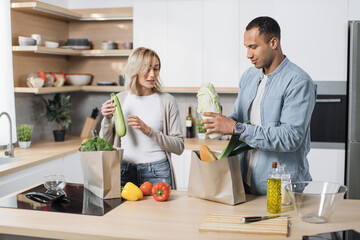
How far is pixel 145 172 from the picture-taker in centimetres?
277

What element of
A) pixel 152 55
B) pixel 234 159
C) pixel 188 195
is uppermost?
pixel 152 55

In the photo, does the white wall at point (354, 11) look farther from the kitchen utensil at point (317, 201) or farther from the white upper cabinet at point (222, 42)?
the kitchen utensil at point (317, 201)

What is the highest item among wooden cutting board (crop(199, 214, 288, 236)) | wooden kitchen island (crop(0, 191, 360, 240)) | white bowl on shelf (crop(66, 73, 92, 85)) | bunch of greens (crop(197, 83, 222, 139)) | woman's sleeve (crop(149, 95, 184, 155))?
white bowl on shelf (crop(66, 73, 92, 85))

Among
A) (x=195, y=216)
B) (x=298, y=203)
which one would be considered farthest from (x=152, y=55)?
(x=298, y=203)

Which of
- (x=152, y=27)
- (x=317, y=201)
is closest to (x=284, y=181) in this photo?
(x=317, y=201)

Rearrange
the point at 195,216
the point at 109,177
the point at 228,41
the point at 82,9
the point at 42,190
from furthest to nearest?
1. the point at 82,9
2. the point at 228,41
3. the point at 42,190
4. the point at 109,177
5. the point at 195,216

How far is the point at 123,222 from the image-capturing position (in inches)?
75.5

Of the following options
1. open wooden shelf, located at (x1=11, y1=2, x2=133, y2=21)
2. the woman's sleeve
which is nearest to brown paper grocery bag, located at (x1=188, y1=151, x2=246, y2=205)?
the woman's sleeve

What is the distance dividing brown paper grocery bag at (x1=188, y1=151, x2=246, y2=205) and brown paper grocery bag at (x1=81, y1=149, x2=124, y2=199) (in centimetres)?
39

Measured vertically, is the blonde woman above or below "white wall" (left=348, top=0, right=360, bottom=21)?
below

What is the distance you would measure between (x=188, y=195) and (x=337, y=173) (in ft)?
7.09

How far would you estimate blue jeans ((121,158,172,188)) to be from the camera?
9.08ft

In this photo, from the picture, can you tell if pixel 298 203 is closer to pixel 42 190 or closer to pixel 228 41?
pixel 42 190

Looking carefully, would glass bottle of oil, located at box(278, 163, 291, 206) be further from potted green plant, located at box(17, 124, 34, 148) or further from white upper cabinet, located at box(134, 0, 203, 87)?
potted green plant, located at box(17, 124, 34, 148)
